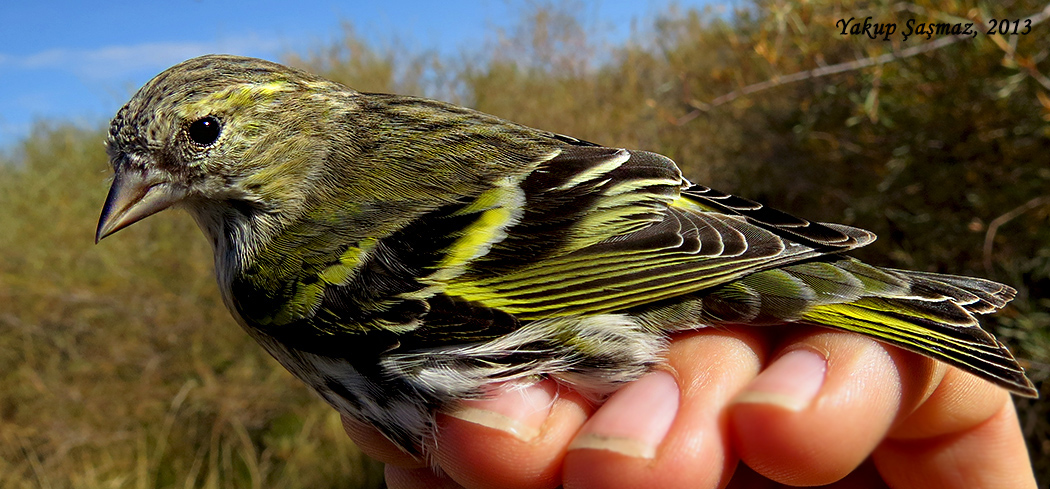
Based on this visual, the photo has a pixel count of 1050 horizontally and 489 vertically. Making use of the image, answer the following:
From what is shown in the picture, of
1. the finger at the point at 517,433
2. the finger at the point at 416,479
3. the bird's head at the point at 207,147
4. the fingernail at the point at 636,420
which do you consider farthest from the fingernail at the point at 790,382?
the bird's head at the point at 207,147

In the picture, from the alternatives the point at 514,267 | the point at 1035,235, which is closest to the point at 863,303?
the point at 514,267

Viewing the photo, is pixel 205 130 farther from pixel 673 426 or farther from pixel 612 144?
pixel 612 144

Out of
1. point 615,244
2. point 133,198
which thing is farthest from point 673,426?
point 133,198

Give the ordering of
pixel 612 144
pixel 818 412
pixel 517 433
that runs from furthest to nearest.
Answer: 1. pixel 612 144
2. pixel 517 433
3. pixel 818 412

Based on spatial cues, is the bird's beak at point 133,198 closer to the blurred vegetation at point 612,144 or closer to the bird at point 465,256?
the bird at point 465,256

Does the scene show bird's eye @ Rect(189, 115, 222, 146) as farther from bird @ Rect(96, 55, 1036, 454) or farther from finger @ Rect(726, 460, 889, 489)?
finger @ Rect(726, 460, 889, 489)

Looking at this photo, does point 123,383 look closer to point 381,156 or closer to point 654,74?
point 381,156
